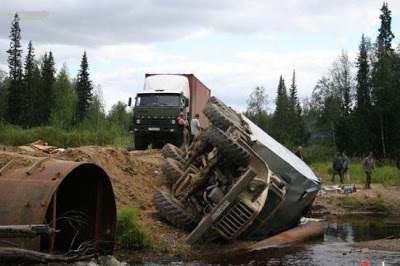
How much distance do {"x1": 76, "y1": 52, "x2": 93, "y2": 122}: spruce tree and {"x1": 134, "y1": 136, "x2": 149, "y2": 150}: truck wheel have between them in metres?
Answer: 66.6

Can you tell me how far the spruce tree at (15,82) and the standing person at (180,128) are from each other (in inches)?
2205

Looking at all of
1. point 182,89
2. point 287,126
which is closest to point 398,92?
point 287,126

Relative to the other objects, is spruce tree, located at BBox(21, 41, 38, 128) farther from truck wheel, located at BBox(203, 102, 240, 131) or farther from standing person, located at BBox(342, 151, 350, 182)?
truck wheel, located at BBox(203, 102, 240, 131)

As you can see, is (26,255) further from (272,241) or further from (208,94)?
(208,94)

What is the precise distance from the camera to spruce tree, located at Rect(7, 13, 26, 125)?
79438 mm

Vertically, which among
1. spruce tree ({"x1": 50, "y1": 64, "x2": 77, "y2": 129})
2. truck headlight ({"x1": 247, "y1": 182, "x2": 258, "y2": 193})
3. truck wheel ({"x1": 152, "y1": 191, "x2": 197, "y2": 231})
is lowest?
truck wheel ({"x1": 152, "y1": 191, "x2": 197, "y2": 231})

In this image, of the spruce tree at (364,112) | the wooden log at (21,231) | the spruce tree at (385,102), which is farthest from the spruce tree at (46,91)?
the wooden log at (21,231)

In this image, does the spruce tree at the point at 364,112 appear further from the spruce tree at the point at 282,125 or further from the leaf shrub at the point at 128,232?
the leaf shrub at the point at 128,232

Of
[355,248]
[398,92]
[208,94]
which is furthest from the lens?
[398,92]

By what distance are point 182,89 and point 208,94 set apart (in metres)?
6.72

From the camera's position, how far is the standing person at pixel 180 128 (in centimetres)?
2580

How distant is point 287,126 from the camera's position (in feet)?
273

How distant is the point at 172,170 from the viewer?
17719mm

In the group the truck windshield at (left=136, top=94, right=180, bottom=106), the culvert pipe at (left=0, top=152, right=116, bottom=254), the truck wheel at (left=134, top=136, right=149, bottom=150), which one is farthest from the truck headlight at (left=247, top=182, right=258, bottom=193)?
the truck wheel at (left=134, top=136, right=149, bottom=150)
